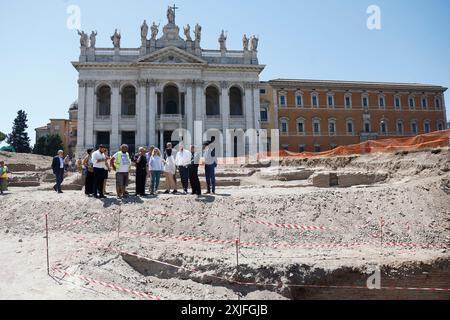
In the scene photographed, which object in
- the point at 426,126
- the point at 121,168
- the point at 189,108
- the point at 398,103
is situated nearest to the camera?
the point at 121,168

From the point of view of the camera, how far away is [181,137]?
1651 inches

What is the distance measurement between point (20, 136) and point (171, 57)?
3271cm

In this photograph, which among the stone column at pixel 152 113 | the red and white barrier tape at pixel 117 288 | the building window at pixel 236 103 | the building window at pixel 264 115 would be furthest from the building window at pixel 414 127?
the red and white barrier tape at pixel 117 288

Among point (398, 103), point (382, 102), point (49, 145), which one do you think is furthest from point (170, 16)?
point (398, 103)

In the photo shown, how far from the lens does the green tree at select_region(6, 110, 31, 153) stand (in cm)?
5775

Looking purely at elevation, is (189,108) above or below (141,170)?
above

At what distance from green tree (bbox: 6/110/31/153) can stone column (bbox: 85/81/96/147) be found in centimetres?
2297

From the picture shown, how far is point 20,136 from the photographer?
58375 millimetres

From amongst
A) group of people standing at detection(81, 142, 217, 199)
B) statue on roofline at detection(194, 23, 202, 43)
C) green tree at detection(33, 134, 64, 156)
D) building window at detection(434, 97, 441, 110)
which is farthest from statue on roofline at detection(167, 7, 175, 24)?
building window at detection(434, 97, 441, 110)

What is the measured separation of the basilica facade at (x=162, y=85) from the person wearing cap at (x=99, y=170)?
3014cm

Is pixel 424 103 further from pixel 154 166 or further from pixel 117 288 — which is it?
pixel 117 288

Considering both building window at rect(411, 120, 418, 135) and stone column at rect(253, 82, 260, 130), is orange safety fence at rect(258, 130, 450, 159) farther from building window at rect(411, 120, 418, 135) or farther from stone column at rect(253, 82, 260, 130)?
building window at rect(411, 120, 418, 135)

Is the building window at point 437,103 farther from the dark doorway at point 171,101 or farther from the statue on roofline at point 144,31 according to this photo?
the statue on roofline at point 144,31
